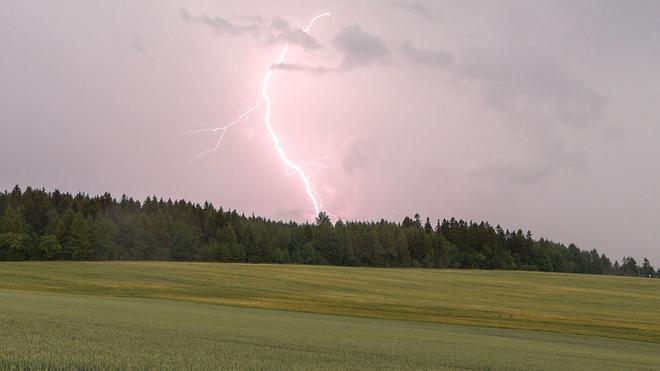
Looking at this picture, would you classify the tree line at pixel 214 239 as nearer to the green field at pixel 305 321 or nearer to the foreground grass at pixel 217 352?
the green field at pixel 305 321

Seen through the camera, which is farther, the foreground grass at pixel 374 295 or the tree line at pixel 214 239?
the tree line at pixel 214 239

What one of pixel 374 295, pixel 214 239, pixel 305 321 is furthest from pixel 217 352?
pixel 214 239

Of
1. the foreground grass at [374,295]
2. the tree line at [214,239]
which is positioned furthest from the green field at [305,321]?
the tree line at [214,239]

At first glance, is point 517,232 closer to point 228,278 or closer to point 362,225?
point 362,225

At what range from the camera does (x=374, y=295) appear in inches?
2237

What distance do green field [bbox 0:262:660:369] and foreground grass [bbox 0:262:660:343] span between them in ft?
0.58

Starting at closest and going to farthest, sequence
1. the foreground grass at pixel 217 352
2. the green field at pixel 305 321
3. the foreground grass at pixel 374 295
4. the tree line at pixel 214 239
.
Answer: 1. the foreground grass at pixel 217 352
2. the green field at pixel 305 321
3. the foreground grass at pixel 374 295
4. the tree line at pixel 214 239

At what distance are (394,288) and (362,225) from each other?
382 feet

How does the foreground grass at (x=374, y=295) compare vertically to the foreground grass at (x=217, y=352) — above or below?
below

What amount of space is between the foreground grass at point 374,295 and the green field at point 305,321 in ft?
0.58

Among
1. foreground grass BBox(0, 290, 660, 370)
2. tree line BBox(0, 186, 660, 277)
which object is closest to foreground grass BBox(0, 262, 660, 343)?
foreground grass BBox(0, 290, 660, 370)

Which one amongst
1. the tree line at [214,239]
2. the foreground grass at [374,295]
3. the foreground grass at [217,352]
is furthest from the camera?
the tree line at [214,239]

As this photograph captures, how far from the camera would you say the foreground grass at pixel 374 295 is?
40.2 meters

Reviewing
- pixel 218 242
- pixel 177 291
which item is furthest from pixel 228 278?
pixel 218 242
